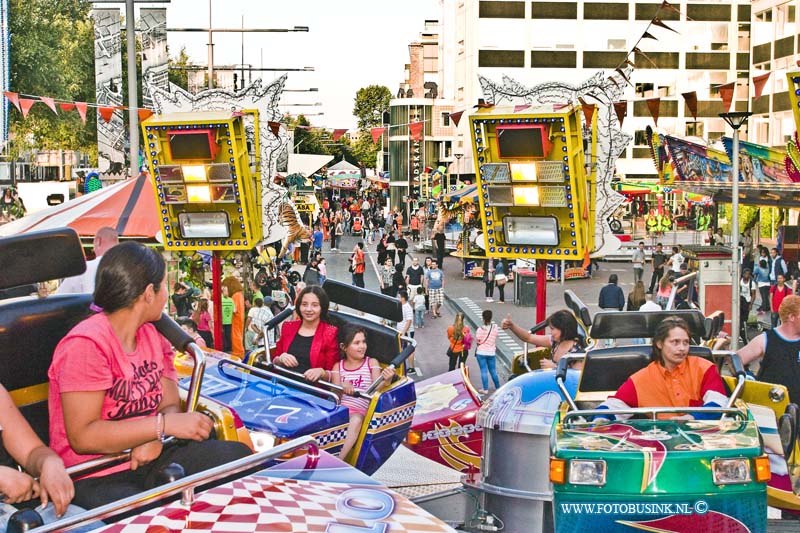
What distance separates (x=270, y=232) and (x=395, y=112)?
77122mm

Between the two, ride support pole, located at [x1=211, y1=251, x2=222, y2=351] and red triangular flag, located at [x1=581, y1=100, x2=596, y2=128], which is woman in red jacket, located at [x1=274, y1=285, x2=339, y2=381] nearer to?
red triangular flag, located at [x1=581, y1=100, x2=596, y2=128]

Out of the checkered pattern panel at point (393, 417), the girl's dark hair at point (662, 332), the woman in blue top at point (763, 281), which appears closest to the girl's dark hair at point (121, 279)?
the girl's dark hair at point (662, 332)

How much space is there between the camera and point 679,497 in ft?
19.2

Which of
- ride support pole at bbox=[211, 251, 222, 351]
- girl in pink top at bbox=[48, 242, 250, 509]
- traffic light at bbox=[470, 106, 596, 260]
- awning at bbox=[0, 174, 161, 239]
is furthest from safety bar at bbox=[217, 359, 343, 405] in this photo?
awning at bbox=[0, 174, 161, 239]

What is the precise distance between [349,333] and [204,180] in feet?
15.6

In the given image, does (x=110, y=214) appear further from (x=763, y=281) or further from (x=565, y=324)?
(x=763, y=281)

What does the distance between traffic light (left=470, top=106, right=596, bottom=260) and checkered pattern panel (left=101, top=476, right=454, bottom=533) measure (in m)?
8.30

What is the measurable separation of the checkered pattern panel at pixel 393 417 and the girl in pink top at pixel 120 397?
14.2ft

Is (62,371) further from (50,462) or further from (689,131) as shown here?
(689,131)

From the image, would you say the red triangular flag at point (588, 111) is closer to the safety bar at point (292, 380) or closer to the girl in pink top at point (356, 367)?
the girl in pink top at point (356, 367)

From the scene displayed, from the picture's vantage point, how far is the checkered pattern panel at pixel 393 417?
8664 millimetres

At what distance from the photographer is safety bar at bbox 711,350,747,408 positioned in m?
6.82

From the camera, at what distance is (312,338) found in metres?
9.51

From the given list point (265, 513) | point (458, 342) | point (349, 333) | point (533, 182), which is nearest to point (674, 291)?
point (533, 182)
